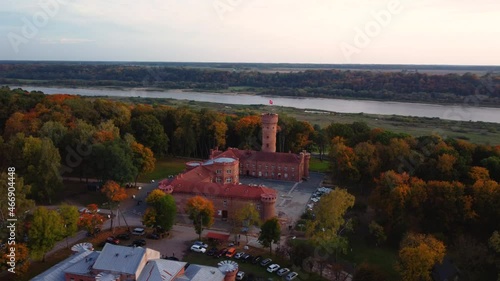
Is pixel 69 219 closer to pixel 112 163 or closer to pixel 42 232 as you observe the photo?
pixel 42 232

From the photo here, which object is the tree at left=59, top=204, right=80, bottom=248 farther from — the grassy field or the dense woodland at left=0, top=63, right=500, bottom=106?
the dense woodland at left=0, top=63, right=500, bottom=106

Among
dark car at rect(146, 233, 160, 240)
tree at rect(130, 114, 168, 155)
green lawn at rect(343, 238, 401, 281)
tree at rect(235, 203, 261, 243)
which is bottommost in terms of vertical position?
green lawn at rect(343, 238, 401, 281)

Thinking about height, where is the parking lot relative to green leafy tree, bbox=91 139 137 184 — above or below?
below

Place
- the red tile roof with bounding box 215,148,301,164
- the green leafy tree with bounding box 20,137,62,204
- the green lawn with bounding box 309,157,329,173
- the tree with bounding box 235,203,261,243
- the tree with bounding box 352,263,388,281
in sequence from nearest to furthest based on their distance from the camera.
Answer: the tree with bounding box 352,263,388,281 → the tree with bounding box 235,203,261,243 → the green leafy tree with bounding box 20,137,62,204 → the red tile roof with bounding box 215,148,301,164 → the green lawn with bounding box 309,157,329,173

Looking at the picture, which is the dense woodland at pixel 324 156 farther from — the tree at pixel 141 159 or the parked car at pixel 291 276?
the parked car at pixel 291 276

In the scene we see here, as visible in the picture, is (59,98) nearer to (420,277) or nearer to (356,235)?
(356,235)

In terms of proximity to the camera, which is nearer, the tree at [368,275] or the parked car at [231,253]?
the tree at [368,275]

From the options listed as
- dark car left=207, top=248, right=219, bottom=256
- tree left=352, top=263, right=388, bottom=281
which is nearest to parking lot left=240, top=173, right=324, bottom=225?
dark car left=207, top=248, right=219, bottom=256

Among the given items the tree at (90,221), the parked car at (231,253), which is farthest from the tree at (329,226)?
the tree at (90,221)
